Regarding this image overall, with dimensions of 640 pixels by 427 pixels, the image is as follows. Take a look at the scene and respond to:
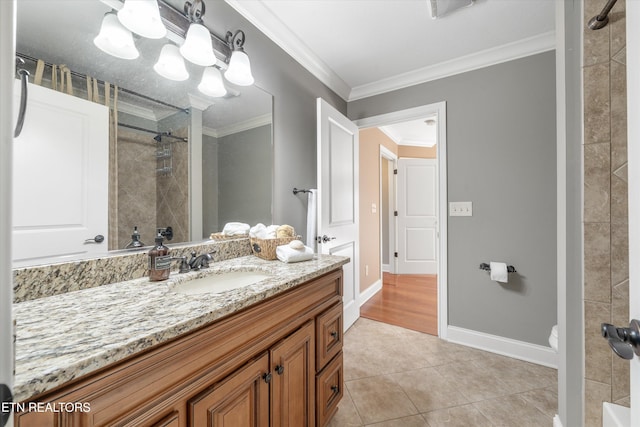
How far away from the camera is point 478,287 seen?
217 cm

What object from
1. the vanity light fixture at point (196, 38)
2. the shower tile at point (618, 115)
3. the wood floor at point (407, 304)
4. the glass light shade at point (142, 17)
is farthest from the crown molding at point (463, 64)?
the wood floor at point (407, 304)

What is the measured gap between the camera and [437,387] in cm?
166

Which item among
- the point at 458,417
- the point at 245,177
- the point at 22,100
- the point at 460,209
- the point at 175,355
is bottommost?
the point at 458,417

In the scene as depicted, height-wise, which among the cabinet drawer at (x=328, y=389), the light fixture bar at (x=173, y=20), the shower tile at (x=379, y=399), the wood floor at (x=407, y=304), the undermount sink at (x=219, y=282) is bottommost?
the shower tile at (x=379, y=399)

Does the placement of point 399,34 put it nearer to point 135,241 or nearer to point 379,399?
point 135,241

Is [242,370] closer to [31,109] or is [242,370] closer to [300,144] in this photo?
[31,109]

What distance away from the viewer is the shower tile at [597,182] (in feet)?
3.33

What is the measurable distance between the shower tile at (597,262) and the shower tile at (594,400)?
1.16 feet

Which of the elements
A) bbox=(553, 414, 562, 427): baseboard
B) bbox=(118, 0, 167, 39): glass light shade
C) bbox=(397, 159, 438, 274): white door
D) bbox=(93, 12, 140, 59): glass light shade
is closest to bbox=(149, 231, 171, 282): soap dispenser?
bbox=(93, 12, 140, 59): glass light shade

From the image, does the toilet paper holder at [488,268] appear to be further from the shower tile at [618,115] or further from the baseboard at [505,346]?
the shower tile at [618,115]

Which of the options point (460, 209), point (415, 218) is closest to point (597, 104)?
point (460, 209)

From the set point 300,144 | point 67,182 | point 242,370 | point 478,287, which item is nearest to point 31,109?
point 67,182

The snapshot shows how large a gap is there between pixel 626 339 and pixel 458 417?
4.08 ft

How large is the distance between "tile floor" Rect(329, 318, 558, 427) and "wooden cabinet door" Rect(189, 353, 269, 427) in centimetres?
80
